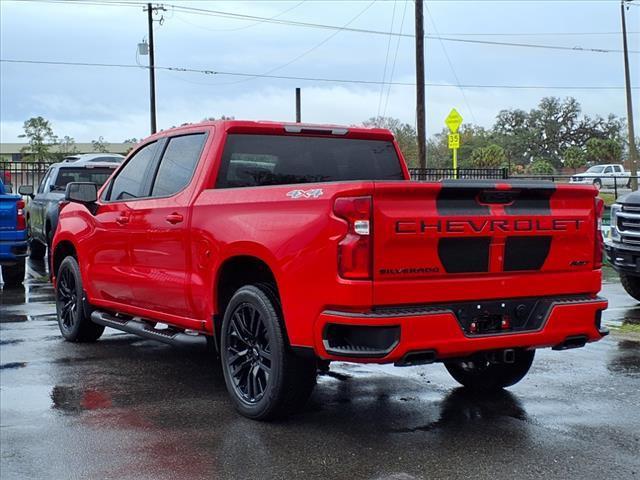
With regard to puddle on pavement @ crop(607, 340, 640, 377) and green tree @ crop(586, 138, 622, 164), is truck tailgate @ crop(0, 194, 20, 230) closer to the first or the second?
puddle on pavement @ crop(607, 340, 640, 377)

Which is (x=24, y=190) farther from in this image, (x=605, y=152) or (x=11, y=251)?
(x=605, y=152)

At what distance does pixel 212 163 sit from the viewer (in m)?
6.04

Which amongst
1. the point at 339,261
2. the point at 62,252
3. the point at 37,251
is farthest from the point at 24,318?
the point at 37,251

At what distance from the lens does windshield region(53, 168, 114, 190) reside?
15359 millimetres

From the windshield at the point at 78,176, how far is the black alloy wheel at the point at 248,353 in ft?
34.3

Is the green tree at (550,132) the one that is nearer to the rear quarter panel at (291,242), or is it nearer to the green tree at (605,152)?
the green tree at (605,152)

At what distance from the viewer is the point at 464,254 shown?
4855 mm

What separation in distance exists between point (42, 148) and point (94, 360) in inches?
1983

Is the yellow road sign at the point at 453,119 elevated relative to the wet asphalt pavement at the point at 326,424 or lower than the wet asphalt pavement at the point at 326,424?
elevated

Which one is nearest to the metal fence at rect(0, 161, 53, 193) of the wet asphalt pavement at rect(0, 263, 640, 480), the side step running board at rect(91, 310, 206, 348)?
the side step running board at rect(91, 310, 206, 348)

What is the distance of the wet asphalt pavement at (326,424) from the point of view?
4.52 metres

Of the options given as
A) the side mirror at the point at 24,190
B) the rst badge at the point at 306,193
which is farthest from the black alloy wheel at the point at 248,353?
the side mirror at the point at 24,190

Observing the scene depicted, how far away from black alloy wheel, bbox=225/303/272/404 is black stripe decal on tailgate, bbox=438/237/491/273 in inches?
48.5

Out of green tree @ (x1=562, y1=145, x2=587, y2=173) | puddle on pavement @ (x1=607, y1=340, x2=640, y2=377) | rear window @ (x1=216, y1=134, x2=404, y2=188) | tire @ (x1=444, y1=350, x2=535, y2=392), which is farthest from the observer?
green tree @ (x1=562, y1=145, x2=587, y2=173)
